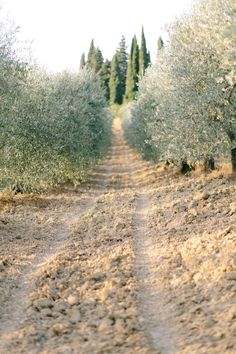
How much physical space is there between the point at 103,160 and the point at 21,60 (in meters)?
32.3

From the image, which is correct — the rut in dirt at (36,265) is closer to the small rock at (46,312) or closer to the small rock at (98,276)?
the small rock at (46,312)

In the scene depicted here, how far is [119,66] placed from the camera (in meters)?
123

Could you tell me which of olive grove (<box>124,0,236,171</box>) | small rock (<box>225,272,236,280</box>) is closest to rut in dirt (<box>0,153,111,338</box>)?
small rock (<box>225,272,236,280</box>)

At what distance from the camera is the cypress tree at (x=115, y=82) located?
11975 centimetres

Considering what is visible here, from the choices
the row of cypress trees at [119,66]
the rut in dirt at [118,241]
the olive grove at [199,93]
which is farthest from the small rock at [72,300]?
the row of cypress trees at [119,66]

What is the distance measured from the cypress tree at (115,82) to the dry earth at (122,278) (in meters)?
99.7

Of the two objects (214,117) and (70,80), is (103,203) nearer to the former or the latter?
(214,117)

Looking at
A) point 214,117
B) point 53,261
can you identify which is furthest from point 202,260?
point 214,117

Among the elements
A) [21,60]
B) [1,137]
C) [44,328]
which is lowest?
[44,328]

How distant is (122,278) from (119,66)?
115 meters

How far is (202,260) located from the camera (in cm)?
1220

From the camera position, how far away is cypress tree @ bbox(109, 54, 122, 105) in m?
120

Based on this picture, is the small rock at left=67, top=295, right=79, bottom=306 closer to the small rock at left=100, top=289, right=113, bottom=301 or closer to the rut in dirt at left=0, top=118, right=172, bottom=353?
the small rock at left=100, top=289, right=113, bottom=301

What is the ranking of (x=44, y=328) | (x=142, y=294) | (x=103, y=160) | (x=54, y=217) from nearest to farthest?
(x=44, y=328) < (x=142, y=294) < (x=54, y=217) < (x=103, y=160)
